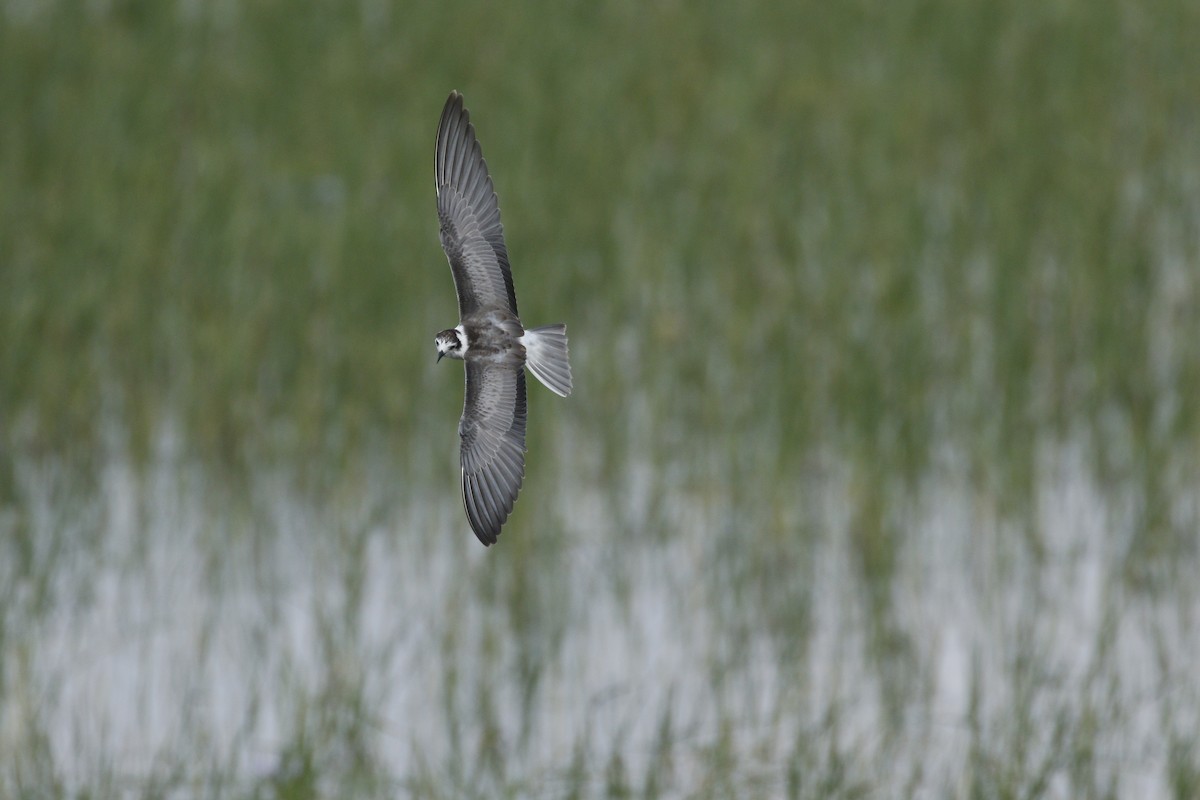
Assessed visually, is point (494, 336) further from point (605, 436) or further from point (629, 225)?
point (629, 225)

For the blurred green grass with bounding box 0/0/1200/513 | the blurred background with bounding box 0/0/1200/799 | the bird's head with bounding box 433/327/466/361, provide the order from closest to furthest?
the bird's head with bounding box 433/327/466/361 → the blurred background with bounding box 0/0/1200/799 → the blurred green grass with bounding box 0/0/1200/513

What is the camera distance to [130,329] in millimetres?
4750

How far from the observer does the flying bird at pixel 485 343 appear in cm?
101

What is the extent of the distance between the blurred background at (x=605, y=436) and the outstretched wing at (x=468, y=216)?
1734 millimetres

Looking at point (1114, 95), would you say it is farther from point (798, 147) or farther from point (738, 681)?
point (738, 681)

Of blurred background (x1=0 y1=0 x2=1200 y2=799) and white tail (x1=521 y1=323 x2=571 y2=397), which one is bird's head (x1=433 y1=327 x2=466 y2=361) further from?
blurred background (x1=0 y1=0 x2=1200 y2=799)

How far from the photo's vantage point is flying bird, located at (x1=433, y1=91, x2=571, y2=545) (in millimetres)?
1014

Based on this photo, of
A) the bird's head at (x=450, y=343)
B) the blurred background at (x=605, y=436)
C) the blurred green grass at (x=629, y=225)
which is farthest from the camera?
the blurred green grass at (x=629, y=225)

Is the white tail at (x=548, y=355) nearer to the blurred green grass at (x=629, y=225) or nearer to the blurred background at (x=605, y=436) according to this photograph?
the blurred background at (x=605, y=436)

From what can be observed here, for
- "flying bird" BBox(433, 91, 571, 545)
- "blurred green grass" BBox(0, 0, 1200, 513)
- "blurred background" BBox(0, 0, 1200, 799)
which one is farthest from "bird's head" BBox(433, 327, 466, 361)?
"blurred green grass" BBox(0, 0, 1200, 513)

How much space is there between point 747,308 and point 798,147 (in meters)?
1.36

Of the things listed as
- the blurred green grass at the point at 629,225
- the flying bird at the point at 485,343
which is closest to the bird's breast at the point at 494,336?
the flying bird at the point at 485,343

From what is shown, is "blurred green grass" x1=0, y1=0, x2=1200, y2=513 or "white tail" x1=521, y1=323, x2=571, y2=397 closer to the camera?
"white tail" x1=521, y1=323, x2=571, y2=397

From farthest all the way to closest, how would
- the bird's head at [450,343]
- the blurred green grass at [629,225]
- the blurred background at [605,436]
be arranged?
the blurred green grass at [629,225], the blurred background at [605,436], the bird's head at [450,343]
